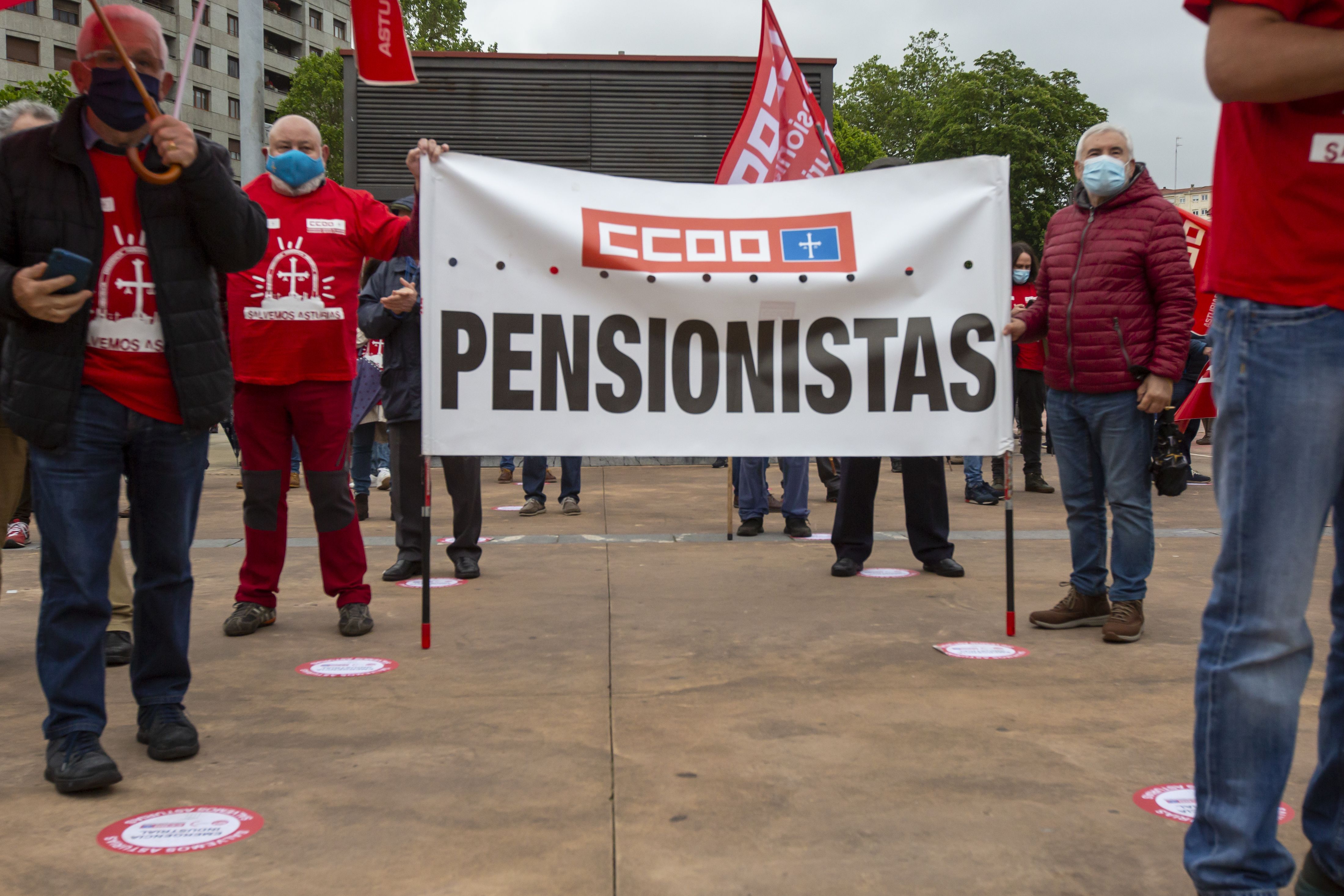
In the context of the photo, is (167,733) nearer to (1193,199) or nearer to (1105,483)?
(1105,483)

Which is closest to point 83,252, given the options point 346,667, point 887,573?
point 346,667

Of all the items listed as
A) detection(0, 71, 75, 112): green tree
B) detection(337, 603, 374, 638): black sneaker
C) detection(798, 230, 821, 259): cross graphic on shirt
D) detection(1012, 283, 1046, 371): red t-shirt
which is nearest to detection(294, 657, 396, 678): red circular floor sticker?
detection(337, 603, 374, 638): black sneaker

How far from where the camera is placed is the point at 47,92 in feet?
119

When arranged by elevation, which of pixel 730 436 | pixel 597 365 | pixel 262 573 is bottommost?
pixel 262 573

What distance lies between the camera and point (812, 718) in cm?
347

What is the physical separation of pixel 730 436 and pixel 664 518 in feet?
13.0

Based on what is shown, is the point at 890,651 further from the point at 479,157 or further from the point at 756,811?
the point at 479,157

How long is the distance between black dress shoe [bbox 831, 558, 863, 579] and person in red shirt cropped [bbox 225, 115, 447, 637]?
238 cm

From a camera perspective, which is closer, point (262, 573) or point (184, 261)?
point (184, 261)

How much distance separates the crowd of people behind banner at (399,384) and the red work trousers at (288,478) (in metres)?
0.01

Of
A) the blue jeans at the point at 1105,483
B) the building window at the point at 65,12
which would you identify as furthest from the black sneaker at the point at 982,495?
the building window at the point at 65,12

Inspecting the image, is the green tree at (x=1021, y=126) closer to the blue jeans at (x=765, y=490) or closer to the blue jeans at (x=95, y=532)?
the blue jeans at (x=765, y=490)

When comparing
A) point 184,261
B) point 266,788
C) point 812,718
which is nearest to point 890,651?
point 812,718

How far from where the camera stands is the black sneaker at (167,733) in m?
3.11
